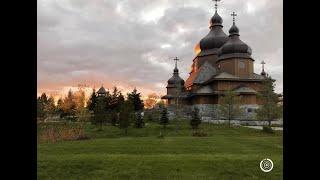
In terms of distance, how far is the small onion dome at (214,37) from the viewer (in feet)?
210

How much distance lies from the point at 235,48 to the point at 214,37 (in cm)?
1258

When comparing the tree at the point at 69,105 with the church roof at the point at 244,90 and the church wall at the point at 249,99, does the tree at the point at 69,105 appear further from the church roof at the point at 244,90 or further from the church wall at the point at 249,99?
the church wall at the point at 249,99

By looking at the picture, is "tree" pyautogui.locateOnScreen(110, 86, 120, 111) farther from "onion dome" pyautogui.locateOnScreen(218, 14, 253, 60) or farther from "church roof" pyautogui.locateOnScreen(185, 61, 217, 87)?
"onion dome" pyautogui.locateOnScreen(218, 14, 253, 60)

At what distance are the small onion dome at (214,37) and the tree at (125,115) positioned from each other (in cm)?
3488

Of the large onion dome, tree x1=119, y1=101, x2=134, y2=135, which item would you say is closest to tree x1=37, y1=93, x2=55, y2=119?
tree x1=119, y1=101, x2=134, y2=135

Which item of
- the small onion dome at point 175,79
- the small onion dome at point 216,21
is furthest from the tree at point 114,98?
the small onion dome at point 216,21

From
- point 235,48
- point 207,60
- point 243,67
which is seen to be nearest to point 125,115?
point 243,67

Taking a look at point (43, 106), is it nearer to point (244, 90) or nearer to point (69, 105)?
point (69, 105)

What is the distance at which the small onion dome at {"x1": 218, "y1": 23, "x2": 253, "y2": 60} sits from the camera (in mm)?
52388

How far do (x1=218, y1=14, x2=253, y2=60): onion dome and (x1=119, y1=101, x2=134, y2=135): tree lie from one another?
81.3ft

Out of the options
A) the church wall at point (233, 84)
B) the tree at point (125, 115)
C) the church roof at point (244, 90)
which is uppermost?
the church wall at point (233, 84)

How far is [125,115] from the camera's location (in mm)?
32250

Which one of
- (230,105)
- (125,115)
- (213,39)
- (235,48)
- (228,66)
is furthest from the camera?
(213,39)
